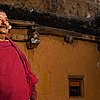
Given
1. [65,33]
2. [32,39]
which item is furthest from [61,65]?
[32,39]

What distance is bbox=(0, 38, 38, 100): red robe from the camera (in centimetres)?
125

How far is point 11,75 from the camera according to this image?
51.1 inches

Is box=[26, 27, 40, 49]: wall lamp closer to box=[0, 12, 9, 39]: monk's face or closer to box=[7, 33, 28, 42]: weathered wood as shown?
box=[7, 33, 28, 42]: weathered wood

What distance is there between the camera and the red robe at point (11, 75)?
1248 mm

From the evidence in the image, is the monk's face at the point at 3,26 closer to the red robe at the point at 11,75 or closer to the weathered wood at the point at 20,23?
the red robe at the point at 11,75

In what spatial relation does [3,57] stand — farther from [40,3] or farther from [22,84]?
[40,3]

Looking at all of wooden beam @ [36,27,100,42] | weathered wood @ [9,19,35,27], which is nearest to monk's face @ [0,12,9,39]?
weathered wood @ [9,19,35,27]

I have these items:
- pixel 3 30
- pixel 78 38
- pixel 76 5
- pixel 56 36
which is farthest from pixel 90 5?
pixel 3 30

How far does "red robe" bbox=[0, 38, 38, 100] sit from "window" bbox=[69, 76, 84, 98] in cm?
220

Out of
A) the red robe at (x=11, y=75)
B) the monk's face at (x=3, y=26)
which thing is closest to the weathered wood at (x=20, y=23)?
the monk's face at (x=3, y=26)

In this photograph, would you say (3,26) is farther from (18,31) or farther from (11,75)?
(18,31)

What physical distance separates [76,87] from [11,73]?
2614 mm

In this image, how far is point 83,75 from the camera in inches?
141

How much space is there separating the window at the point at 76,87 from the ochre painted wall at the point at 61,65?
3.4 inches
